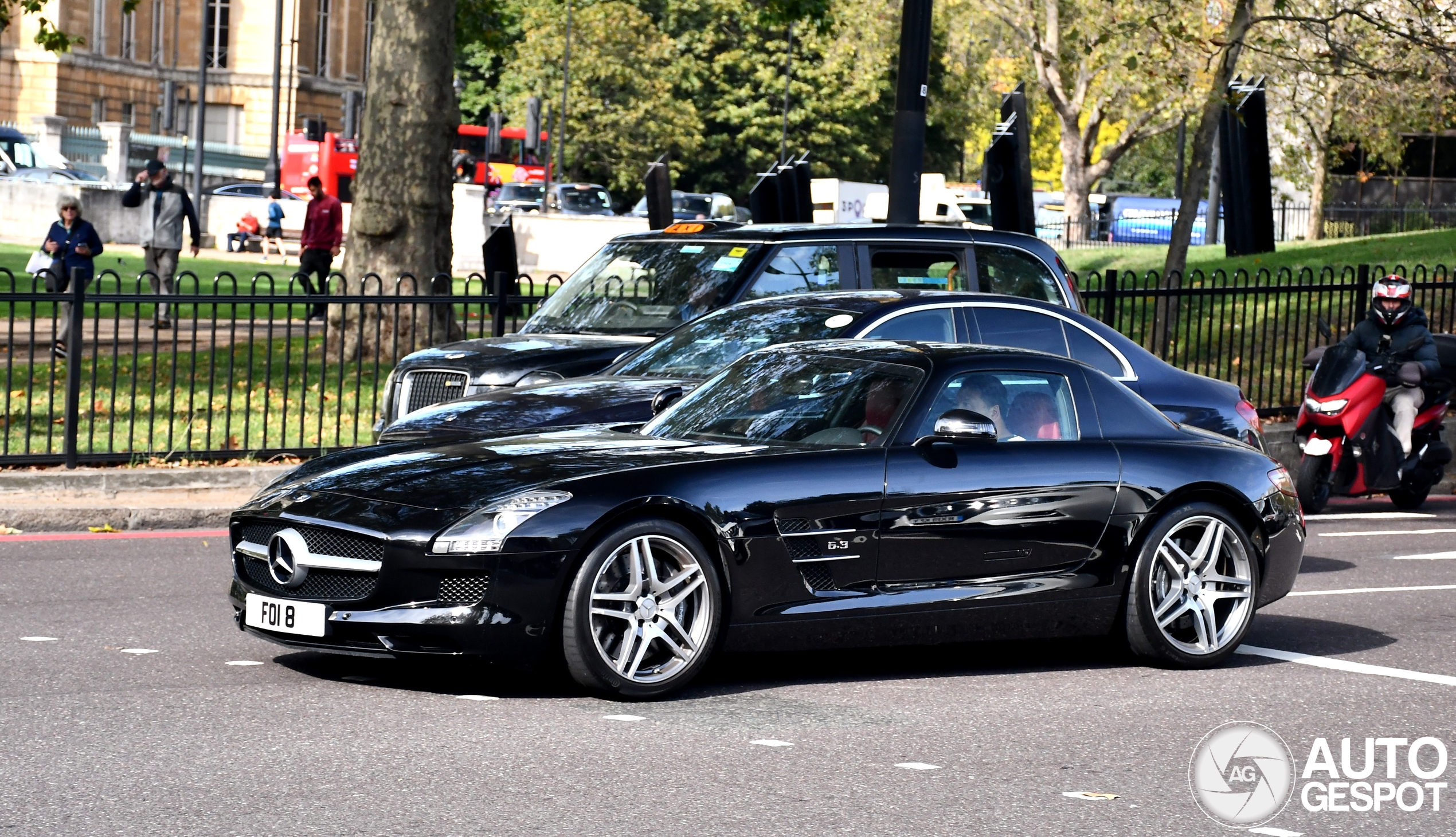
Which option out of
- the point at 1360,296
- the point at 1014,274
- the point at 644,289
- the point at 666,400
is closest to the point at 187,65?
the point at 1360,296

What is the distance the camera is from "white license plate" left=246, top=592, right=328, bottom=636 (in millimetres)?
6863

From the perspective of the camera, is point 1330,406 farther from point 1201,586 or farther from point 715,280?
point 1201,586

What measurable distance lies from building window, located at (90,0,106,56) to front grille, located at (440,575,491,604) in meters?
76.4

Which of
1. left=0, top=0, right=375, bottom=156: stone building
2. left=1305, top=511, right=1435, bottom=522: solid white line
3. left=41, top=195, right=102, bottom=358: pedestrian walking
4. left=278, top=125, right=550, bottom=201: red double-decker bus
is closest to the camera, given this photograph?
left=1305, top=511, right=1435, bottom=522: solid white line

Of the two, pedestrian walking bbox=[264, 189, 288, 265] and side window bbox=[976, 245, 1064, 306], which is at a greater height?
pedestrian walking bbox=[264, 189, 288, 265]

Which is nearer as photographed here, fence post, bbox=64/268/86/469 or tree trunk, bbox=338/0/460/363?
fence post, bbox=64/268/86/469

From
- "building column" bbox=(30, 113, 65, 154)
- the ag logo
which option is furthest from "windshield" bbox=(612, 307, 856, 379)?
"building column" bbox=(30, 113, 65, 154)

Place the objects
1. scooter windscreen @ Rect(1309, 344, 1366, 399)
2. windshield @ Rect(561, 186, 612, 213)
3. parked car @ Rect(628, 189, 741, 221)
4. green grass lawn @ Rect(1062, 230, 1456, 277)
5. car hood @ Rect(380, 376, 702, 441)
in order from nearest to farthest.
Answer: car hood @ Rect(380, 376, 702, 441) < scooter windscreen @ Rect(1309, 344, 1366, 399) < green grass lawn @ Rect(1062, 230, 1456, 277) < windshield @ Rect(561, 186, 612, 213) < parked car @ Rect(628, 189, 741, 221)

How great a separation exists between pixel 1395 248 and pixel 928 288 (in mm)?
20336

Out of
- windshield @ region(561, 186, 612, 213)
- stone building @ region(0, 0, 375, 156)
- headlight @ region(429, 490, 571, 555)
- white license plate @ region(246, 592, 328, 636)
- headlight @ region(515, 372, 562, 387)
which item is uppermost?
stone building @ region(0, 0, 375, 156)

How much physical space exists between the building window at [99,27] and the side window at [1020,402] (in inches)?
2983

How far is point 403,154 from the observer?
18.8 metres

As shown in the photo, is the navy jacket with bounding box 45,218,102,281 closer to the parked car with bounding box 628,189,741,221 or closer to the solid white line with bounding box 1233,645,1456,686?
the solid white line with bounding box 1233,645,1456,686

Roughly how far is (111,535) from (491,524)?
5844mm
